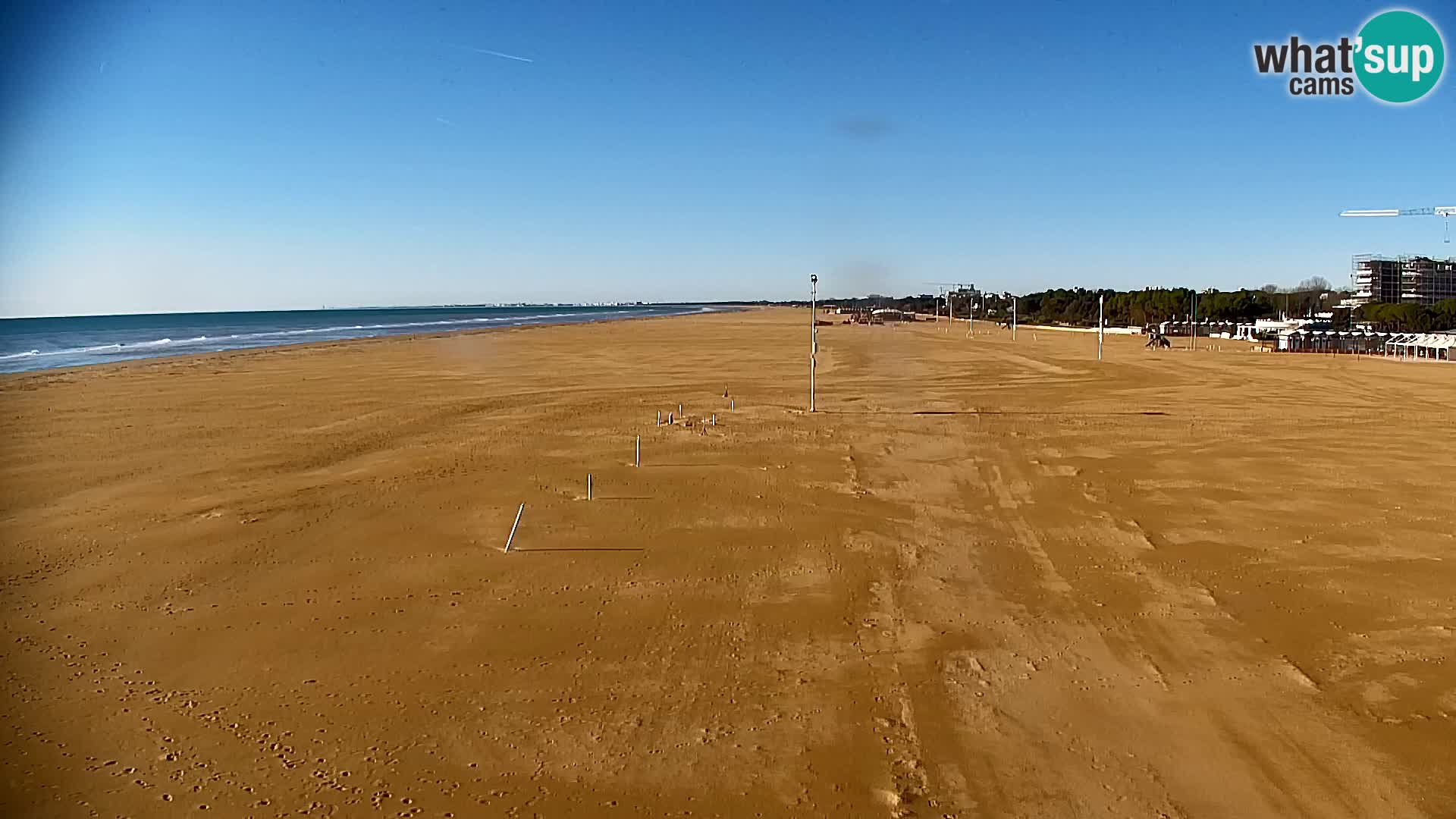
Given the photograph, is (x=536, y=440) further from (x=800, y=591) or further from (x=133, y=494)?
(x=800, y=591)

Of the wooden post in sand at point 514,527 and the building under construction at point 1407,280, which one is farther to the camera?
the building under construction at point 1407,280

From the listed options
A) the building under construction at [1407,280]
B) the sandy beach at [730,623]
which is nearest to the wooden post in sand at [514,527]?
the sandy beach at [730,623]

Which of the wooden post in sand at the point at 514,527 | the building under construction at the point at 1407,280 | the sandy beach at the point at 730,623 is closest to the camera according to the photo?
the sandy beach at the point at 730,623

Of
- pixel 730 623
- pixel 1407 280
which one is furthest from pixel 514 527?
pixel 1407 280

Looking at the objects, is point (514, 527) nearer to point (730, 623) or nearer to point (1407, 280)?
point (730, 623)

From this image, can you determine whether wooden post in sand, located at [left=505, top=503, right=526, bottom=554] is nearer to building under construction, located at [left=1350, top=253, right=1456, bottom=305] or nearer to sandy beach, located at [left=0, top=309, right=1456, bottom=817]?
sandy beach, located at [left=0, top=309, right=1456, bottom=817]

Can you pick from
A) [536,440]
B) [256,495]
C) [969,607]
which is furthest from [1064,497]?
[256,495]

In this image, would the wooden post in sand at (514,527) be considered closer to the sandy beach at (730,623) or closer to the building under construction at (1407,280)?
the sandy beach at (730,623)
